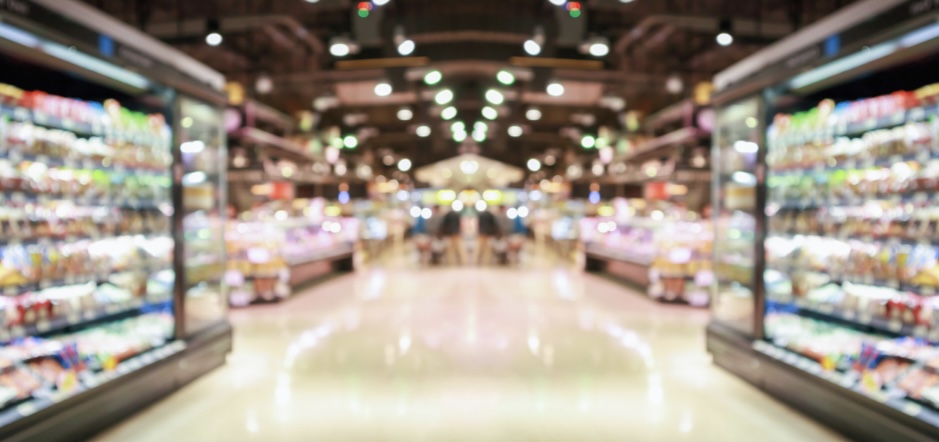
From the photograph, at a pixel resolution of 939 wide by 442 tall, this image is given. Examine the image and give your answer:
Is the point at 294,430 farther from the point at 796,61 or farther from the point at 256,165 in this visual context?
the point at 256,165

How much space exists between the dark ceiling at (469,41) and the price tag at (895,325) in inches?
193

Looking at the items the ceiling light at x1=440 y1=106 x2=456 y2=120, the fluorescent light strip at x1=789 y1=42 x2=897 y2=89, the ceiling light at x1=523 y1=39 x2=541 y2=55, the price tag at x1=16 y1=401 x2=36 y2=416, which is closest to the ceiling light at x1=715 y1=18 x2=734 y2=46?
the ceiling light at x1=523 y1=39 x2=541 y2=55

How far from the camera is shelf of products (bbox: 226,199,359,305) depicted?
26.8 feet

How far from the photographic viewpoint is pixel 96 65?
3.66m

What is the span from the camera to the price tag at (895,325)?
3397 mm

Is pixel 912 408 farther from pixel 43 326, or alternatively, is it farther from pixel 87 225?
pixel 87 225

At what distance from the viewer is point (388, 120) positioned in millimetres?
19844

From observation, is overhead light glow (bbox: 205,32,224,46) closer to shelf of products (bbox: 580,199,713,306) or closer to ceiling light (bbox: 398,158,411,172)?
shelf of products (bbox: 580,199,713,306)

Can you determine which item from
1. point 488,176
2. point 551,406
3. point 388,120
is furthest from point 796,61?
point 488,176

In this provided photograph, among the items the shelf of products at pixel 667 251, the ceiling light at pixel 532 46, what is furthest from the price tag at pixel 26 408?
the ceiling light at pixel 532 46

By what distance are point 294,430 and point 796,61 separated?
3.98 m

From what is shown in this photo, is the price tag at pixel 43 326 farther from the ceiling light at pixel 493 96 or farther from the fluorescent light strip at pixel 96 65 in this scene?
the ceiling light at pixel 493 96

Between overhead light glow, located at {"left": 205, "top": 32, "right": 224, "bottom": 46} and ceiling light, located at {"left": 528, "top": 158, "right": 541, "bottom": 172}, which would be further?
ceiling light, located at {"left": 528, "top": 158, "right": 541, "bottom": 172}

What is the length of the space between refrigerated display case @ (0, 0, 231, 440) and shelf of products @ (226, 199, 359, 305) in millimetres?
3409
